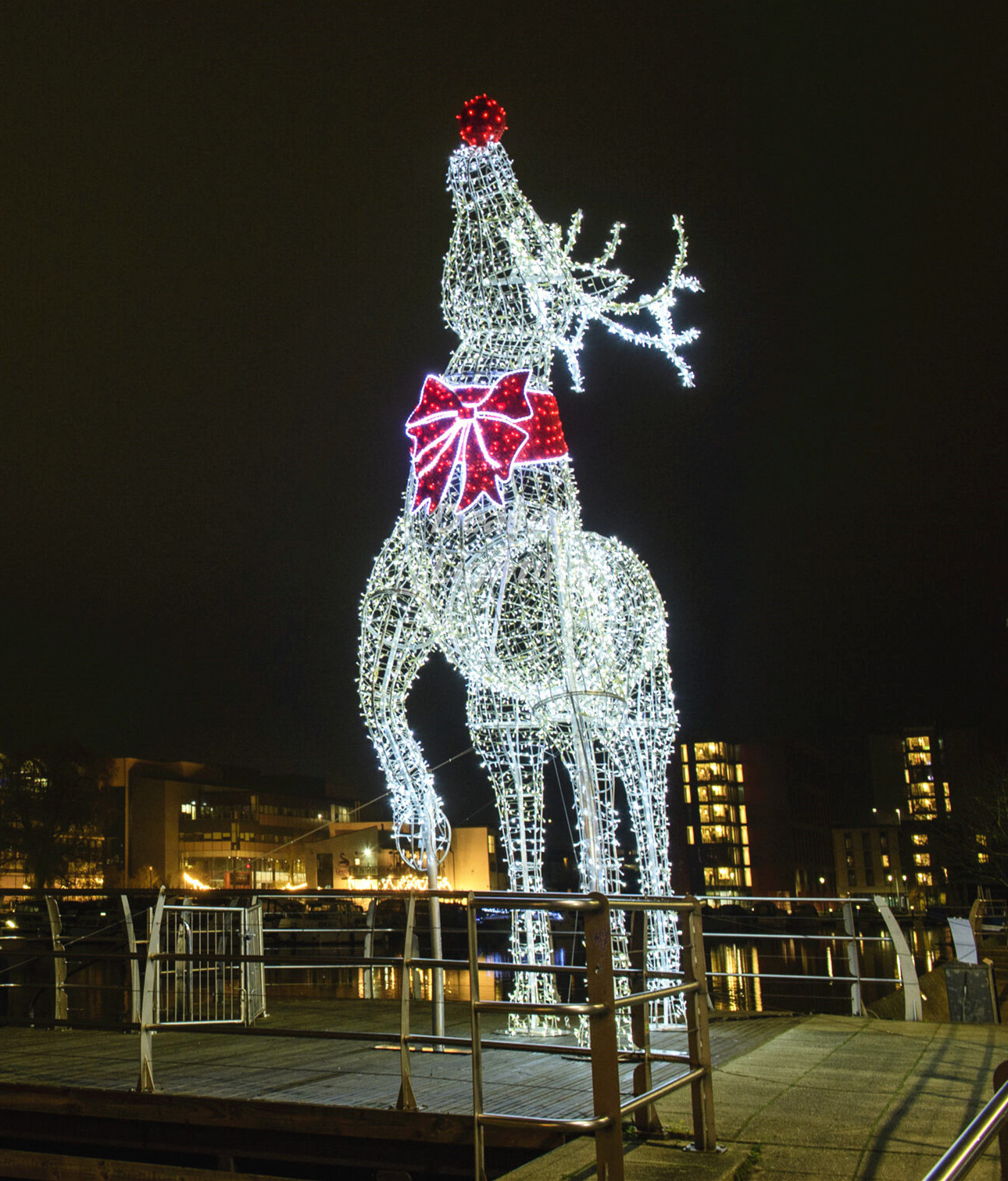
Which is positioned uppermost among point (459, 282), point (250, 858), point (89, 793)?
point (459, 282)

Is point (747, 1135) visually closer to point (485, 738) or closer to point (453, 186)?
point (485, 738)

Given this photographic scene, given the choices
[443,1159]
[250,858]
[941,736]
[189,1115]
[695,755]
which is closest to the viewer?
[443,1159]

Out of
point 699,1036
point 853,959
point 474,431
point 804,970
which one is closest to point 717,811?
point 804,970

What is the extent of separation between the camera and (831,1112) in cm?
604

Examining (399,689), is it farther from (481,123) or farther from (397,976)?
(397,976)

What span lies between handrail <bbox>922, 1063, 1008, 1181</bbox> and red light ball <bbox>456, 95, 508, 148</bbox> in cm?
779

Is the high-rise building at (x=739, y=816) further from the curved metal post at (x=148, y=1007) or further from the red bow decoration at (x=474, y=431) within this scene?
the curved metal post at (x=148, y=1007)

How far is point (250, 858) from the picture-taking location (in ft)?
269

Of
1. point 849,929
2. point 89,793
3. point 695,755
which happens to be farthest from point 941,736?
point 849,929

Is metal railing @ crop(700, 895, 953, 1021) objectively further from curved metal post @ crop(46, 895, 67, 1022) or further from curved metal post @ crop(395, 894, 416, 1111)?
curved metal post @ crop(46, 895, 67, 1022)

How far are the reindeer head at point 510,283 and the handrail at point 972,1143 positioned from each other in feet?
22.4

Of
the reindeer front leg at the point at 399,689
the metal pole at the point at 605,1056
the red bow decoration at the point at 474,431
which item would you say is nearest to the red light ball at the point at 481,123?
the red bow decoration at the point at 474,431

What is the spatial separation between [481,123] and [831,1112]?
731cm

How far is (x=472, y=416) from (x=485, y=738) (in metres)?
2.61
